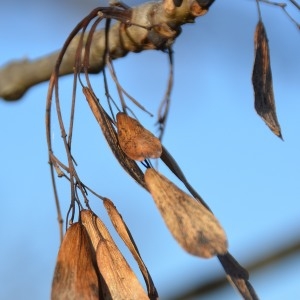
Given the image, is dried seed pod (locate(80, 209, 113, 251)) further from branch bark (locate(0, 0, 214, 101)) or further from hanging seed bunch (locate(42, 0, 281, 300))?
branch bark (locate(0, 0, 214, 101))

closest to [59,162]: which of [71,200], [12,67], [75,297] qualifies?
[71,200]

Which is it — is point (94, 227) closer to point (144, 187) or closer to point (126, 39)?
point (144, 187)

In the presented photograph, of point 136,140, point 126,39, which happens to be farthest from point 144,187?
point 126,39

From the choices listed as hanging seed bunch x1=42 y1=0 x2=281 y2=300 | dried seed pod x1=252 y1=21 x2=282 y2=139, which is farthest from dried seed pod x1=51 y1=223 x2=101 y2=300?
dried seed pod x1=252 y1=21 x2=282 y2=139

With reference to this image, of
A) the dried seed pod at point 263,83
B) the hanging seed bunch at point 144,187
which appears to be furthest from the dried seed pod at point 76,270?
the dried seed pod at point 263,83

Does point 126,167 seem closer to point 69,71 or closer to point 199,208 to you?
point 199,208

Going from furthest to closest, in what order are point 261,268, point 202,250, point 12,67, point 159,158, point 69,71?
point 12,67, point 69,71, point 261,268, point 159,158, point 202,250

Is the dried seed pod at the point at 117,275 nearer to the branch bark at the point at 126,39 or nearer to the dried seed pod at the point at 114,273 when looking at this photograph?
the dried seed pod at the point at 114,273
